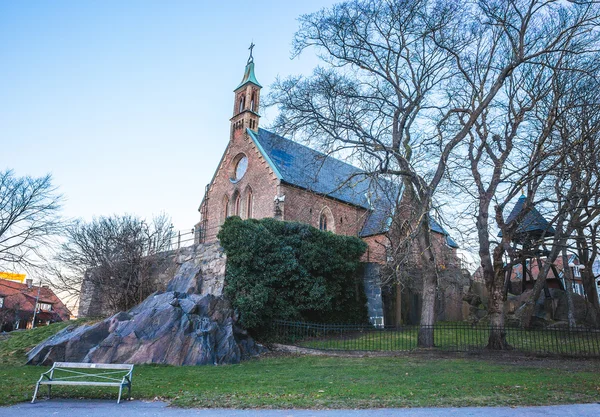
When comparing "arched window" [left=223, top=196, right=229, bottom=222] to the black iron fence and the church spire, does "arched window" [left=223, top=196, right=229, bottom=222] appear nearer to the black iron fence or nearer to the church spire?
the church spire

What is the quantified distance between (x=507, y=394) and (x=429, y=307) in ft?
27.0

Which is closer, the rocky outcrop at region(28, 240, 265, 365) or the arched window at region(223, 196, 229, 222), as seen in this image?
the rocky outcrop at region(28, 240, 265, 365)

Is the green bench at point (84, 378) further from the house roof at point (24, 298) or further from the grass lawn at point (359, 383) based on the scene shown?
the house roof at point (24, 298)

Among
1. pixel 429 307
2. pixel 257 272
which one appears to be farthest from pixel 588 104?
pixel 257 272

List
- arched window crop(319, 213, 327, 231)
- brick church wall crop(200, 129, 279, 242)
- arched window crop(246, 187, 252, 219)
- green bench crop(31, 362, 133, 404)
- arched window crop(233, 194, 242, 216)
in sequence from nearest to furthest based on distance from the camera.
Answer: green bench crop(31, 362, 133, 404) < brick church wall crop(200, 129, 279, 242) < arched window crop(246, 187, 252, 219) < arched window crop(319, 213, 327, 231) < arched window crop(233, 194, 242, 216)

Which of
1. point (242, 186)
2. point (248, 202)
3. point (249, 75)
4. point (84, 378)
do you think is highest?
point (249, 75)

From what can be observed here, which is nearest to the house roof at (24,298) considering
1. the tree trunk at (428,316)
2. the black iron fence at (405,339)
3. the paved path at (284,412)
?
the black iron fence at (405,339)

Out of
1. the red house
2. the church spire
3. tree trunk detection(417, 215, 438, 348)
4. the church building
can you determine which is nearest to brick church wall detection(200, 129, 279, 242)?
the church building

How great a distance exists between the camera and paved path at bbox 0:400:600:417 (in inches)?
261

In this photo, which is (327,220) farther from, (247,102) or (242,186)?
(247,102)

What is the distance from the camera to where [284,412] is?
6883 millimetres

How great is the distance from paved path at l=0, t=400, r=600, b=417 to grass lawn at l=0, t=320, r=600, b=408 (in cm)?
35

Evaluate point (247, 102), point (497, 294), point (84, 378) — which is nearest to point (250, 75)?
point (247, 102)

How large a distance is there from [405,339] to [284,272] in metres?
5.82
